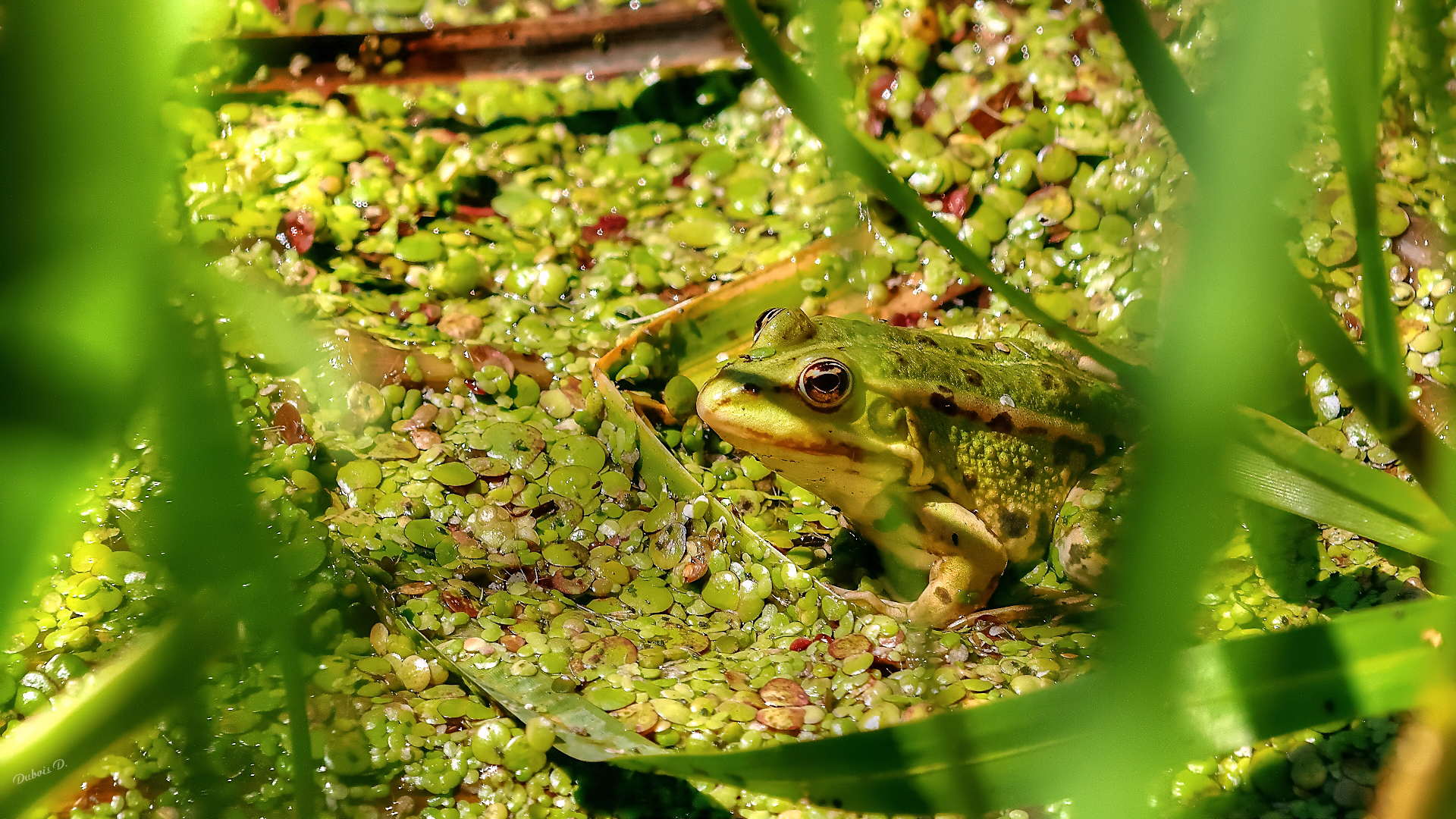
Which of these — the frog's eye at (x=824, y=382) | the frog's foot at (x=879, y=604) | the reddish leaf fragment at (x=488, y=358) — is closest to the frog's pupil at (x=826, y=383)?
the frog's eye at (x=824, y=382)

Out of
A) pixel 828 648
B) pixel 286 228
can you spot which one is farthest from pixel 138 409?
pixel 286 228

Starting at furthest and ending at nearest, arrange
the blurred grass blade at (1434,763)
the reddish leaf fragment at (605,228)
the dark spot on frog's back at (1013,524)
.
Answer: the reddish leaf fragment at (605,228)
the dark spot on frog's back at (1013,524)
the blurred grass blade at (1434,763)

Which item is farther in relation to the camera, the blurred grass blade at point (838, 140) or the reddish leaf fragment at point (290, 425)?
the reddish leaf fragment at point (290, 425)

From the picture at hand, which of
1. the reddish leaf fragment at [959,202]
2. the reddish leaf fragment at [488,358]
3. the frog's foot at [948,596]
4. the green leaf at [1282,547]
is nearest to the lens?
the green leaf at [1282,547]

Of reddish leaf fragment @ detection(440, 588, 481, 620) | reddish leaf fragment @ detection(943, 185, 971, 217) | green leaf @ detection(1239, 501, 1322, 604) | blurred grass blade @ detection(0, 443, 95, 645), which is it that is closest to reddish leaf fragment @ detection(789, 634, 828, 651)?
reddish leaf fragment @ detection(440, 588, 481, 620)

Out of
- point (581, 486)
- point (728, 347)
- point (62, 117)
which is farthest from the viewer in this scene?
point (728, 347)

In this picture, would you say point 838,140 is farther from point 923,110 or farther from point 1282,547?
point 923,110

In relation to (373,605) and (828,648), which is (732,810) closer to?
(828,648)

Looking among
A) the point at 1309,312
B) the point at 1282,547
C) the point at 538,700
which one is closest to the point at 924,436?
the point at 1282,547

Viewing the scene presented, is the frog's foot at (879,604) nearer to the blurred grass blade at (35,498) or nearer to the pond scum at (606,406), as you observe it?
the pond scum at (606,406)
